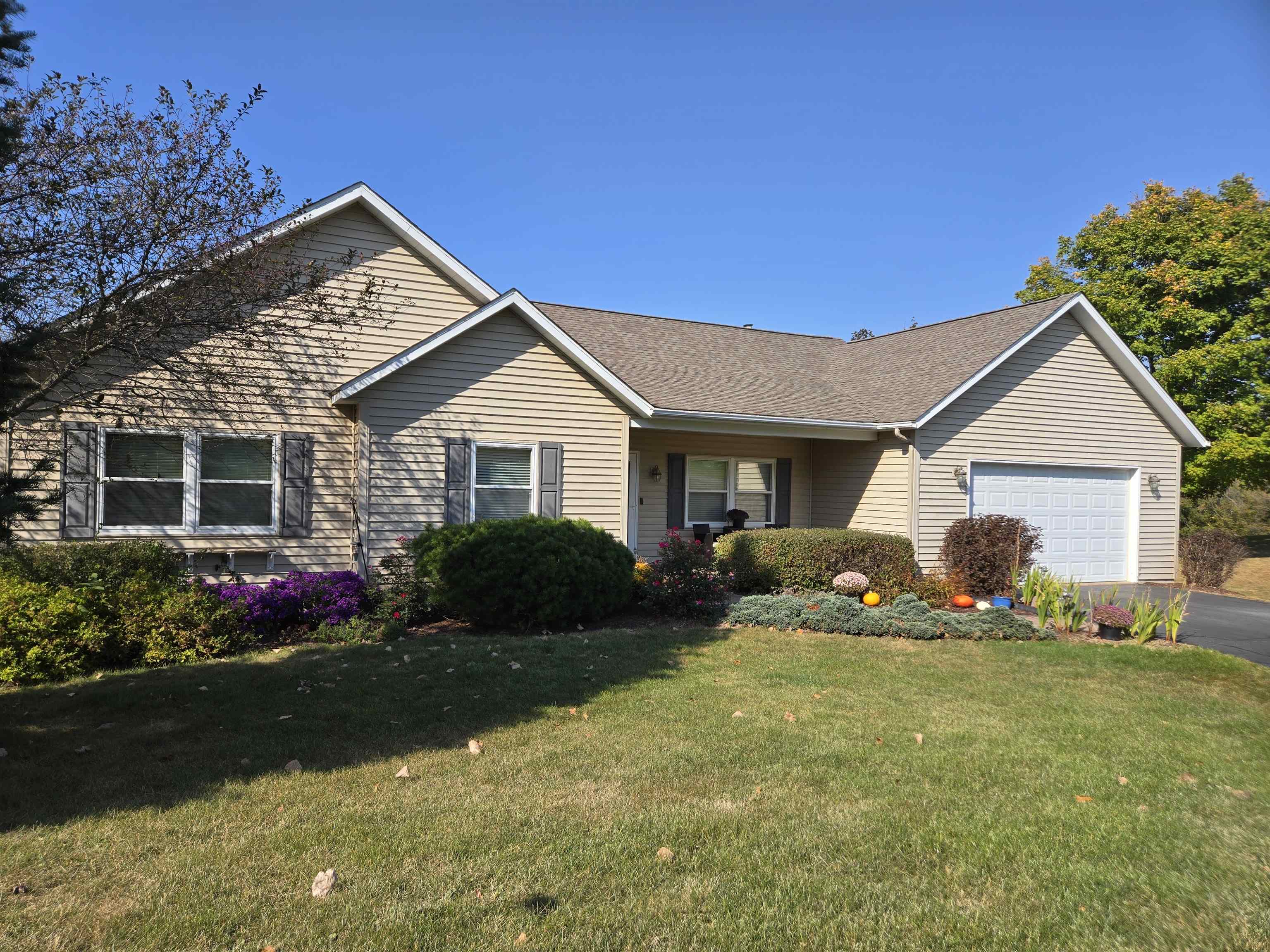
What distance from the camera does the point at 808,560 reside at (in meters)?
13.4

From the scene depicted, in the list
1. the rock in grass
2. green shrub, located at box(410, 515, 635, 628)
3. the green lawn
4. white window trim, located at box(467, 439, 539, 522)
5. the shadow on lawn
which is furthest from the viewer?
white window trim, located at box(467, 439, 539, 522)

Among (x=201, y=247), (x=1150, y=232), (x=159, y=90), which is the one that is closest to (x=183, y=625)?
(x=201, y=247)

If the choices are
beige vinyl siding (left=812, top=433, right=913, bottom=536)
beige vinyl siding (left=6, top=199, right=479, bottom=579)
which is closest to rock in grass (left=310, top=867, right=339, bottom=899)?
beige vinyl siding (left=6, top=199, right=479, bottom=579)

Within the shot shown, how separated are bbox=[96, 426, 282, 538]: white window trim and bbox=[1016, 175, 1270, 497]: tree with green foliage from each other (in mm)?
21158

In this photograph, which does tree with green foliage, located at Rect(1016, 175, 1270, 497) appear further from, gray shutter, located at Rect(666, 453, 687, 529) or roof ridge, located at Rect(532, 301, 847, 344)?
gray shutter, located at Rect(666, 453, 687, 529)

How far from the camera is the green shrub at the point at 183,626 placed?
27.7ft

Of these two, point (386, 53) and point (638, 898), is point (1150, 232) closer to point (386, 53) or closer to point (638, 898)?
point (386, 53)

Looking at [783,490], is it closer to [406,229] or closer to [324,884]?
[406,229]

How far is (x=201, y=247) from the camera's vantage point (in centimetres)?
756

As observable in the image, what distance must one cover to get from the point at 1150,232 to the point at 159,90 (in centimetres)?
2517

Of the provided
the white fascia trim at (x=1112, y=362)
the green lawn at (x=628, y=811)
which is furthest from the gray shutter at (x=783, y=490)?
the green lawn at (x=628, y=811)

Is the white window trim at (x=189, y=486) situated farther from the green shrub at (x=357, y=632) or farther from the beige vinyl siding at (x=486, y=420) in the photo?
the green shrub at (x=357, y=632)

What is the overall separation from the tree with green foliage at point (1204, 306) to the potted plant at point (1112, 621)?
13.3 meters

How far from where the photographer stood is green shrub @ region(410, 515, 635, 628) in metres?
9.91
